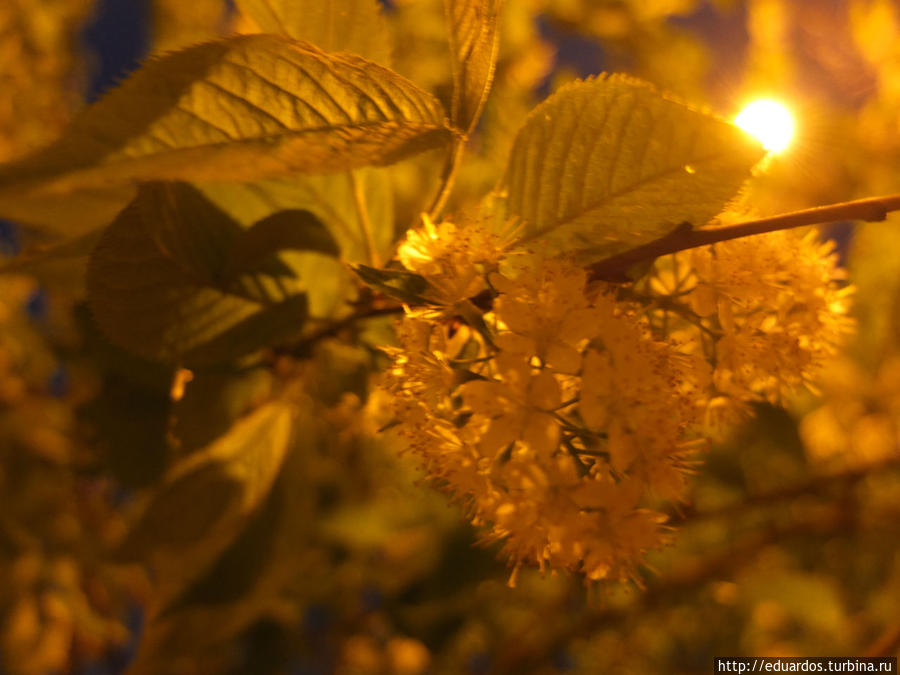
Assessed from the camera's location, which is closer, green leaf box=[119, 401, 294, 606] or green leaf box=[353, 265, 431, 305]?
green leaf box=[353, 265, 431, 305]

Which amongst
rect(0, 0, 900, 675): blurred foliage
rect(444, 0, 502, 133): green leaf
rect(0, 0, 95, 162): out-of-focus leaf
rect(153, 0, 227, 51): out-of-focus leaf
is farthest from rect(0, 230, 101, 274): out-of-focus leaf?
rect(153, 0, 227, 51): out-of-focus leaf

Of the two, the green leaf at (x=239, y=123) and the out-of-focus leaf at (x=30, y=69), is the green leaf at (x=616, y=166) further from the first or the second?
the out-of-focus leaf at (x=30, y=69)

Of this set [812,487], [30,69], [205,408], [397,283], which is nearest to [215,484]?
[205,408]

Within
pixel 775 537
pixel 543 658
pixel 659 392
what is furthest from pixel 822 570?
pixel 659 392

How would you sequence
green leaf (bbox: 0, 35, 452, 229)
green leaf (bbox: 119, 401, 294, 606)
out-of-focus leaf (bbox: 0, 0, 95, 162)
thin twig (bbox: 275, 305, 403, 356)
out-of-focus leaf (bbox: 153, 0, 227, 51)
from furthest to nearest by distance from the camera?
out-of-focus leaf (bbox: 153, 0, 227, 51) < out-of-focus leaf (bbox: 0, 0, 95, 162) < green leaf (bbox: 119, 401, 294, 606) < thin twig (bbox: 275, 305, 403, 356) < green leaf (bbox: 0, 35, 452, 229)

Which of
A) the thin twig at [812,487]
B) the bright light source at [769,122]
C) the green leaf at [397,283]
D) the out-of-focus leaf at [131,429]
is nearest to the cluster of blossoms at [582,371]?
the green leaf at [397,283]

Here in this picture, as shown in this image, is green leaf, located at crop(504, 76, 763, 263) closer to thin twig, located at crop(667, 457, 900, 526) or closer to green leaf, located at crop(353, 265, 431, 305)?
green leaf, located at crop(353, 265, 431, 305)
